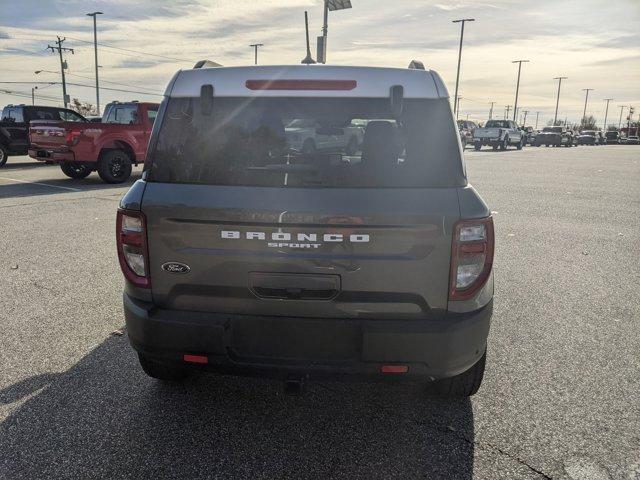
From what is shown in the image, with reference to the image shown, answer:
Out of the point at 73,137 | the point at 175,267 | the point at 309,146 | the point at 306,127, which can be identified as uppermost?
the point at 306,127

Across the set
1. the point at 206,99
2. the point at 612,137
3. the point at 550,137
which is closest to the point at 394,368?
the point at 206,99

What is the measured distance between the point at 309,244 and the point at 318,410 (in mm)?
1133

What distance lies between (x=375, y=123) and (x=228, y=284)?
1.17 m

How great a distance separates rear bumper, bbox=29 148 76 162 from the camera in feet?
43.4

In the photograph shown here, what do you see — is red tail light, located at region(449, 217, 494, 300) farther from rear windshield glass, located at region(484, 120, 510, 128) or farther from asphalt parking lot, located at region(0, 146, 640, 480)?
Answer: rear windshield glass, located at region(484, 120, 510, 128)

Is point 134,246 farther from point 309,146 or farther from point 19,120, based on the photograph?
point 19,120

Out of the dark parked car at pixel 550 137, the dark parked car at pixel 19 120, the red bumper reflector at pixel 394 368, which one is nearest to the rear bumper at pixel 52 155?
the dark parked car at pixel 19 120

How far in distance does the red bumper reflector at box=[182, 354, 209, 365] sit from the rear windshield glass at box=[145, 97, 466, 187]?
0.83 metres

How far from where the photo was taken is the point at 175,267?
251 centimetres

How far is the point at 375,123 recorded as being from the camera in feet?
9.36

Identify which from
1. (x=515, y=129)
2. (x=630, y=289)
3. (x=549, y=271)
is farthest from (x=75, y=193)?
(x=515, y=129)

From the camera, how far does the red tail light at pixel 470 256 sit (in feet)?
7.89

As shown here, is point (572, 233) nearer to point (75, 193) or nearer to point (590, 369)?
point (590, 369)

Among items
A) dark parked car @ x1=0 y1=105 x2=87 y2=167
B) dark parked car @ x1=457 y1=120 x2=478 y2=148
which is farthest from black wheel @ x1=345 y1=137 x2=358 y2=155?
dark parked car @ x1=457 y1=120 x2=478 y2=148
